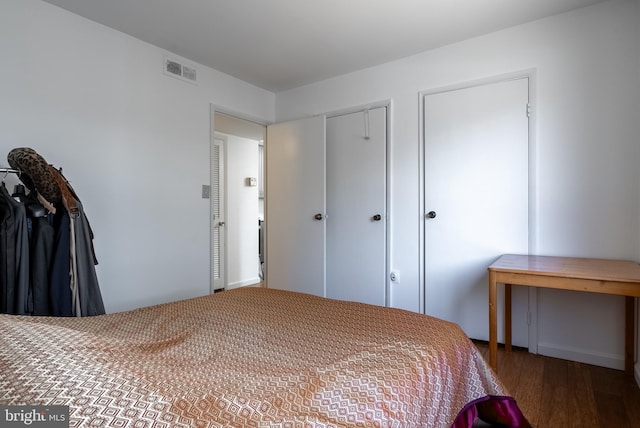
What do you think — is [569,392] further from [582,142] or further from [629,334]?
[582,142]

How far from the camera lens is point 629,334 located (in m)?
2.12

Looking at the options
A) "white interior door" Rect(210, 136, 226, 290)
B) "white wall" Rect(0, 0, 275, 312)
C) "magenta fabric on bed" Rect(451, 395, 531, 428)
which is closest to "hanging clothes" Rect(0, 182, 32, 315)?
"white wall" Rect(0, 0, 275, 312)

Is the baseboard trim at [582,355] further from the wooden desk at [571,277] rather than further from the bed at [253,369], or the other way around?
the bed at [253,369]

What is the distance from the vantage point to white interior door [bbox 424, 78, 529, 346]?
2543 mm

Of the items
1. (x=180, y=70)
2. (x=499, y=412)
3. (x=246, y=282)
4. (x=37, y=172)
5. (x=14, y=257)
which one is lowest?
(x=246, y=282)

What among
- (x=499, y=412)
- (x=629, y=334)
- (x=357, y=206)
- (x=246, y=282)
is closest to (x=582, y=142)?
(x=629, y=334)

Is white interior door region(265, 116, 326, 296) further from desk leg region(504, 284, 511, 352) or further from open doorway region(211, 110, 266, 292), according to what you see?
desk leg region(504, 284, 511, 352)

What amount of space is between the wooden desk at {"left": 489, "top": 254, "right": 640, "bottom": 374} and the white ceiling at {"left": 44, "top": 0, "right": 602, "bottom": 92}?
171 cm

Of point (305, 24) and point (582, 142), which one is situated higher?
point (305, 24)

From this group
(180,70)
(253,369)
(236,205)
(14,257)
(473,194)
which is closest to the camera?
(253,369)

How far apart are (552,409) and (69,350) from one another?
212 centimetres

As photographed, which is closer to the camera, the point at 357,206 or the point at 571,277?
the point at 571,277

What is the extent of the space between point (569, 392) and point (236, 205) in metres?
4.08

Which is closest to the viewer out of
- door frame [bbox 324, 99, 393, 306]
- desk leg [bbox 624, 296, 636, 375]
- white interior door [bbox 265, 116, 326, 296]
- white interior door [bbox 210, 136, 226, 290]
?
desk leg [bbox 624, 296, 636, 375]
